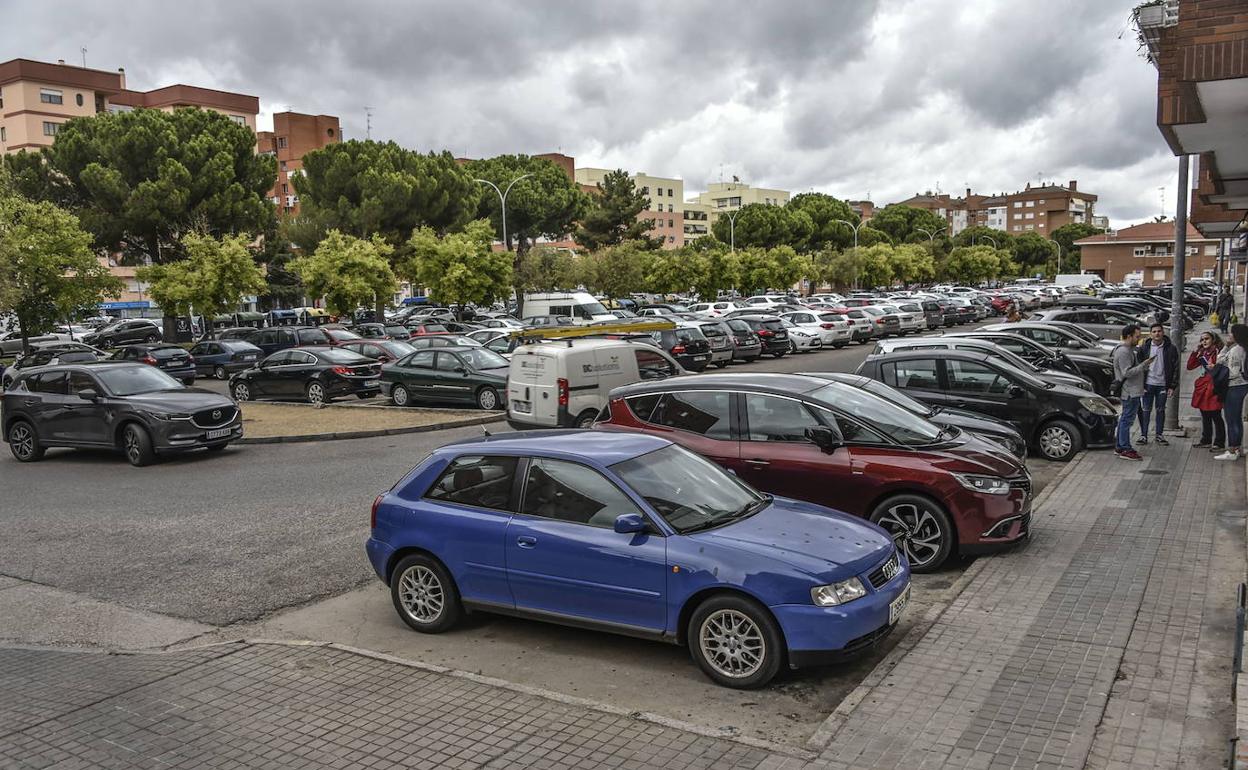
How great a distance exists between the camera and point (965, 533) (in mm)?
7996

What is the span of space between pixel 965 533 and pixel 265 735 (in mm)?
5710

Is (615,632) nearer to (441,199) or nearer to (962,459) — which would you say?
(962,459)

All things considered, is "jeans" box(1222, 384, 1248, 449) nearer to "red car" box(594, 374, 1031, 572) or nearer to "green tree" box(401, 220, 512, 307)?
"red car" box(594, 374, 1031, 572)

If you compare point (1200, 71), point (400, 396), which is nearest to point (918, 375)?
point (1200, 71)

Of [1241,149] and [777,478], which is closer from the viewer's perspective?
[777,478]

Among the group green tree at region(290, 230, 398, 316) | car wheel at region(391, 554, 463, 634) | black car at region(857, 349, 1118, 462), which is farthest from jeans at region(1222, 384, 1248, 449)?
green tree at region(290, 230, 398, 316)

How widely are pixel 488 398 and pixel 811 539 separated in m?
14.5

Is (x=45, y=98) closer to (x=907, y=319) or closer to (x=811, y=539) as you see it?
(x=907, y=319)

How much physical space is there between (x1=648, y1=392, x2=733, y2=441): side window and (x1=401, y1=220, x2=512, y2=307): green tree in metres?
32.3

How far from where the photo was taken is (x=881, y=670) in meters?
5.82

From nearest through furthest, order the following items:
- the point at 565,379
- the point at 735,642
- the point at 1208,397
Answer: the point at 735,642, the point at 1208,397, the point at 565,379

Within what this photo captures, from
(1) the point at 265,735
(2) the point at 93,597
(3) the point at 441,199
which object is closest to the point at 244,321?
(3) the point at 441,199

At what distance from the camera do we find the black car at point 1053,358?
17.0 m

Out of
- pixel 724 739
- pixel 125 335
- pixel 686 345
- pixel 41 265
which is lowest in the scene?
pixel 724 739
